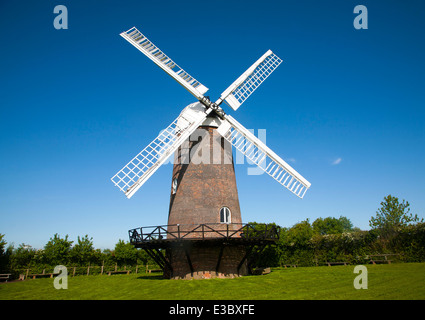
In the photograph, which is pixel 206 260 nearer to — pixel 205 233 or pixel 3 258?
pixel 205 233

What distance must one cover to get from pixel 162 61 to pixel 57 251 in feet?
63.4

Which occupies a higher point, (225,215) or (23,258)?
(225,215)

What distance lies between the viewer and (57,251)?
24844mm

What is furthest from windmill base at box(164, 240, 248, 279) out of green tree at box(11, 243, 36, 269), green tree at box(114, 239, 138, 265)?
green tree at box(11, 243, 36, 269)

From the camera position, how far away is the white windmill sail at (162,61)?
15391 millimetres

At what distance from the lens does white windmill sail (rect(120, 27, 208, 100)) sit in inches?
606

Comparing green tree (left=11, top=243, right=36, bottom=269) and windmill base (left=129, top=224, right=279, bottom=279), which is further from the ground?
windmill base (left=129, top=224, right=279, bottom=279)

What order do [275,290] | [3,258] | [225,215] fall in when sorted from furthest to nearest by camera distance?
[3,258]
[225,215]
[275,290]

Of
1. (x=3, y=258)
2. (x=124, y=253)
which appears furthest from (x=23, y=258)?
(x=124, y=253)

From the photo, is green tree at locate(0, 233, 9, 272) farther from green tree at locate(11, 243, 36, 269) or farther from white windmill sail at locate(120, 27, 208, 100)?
white windmill sail at locate(120, 27, 208, 100)

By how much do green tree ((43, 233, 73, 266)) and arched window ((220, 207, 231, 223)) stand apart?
56.9 ft

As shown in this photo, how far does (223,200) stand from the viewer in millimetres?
14617
